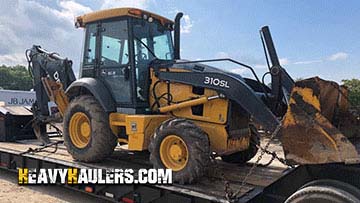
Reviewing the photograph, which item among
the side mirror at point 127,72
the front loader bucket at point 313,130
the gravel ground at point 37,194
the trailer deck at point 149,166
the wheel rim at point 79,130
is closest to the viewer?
the front loader bucket at point 313,130

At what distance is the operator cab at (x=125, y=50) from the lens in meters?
5.86

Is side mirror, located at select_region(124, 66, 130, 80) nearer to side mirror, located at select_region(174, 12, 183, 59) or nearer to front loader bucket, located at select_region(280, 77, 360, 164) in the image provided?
side mirror, located at select_region(174, 12, 183, 59)

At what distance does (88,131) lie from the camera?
622 centimetres

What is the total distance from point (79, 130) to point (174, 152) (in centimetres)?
220

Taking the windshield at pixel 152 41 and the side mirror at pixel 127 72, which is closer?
the side mirror at pixel 127 72

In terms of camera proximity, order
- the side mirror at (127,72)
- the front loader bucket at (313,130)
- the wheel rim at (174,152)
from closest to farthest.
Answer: the front loader bucket at (313,130), the wheel rim at (174,152), the side mirror at (127,72)

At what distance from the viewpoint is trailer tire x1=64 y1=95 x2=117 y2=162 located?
233 inches

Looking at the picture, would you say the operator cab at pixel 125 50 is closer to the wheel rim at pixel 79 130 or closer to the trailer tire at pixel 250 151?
the wheel rim at pixel 79 130

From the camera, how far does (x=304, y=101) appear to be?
12.1 ft

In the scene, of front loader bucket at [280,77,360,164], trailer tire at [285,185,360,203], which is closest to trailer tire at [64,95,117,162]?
front loader bucket at [280,77,360,164]

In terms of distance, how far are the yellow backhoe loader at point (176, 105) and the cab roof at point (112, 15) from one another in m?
0.02

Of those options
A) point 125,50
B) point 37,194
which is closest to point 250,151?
point 125,50

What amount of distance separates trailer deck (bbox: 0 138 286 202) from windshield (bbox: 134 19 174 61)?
185 cm

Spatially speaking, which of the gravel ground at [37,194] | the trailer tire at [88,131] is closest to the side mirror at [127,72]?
the trailer tire at [88,131]
